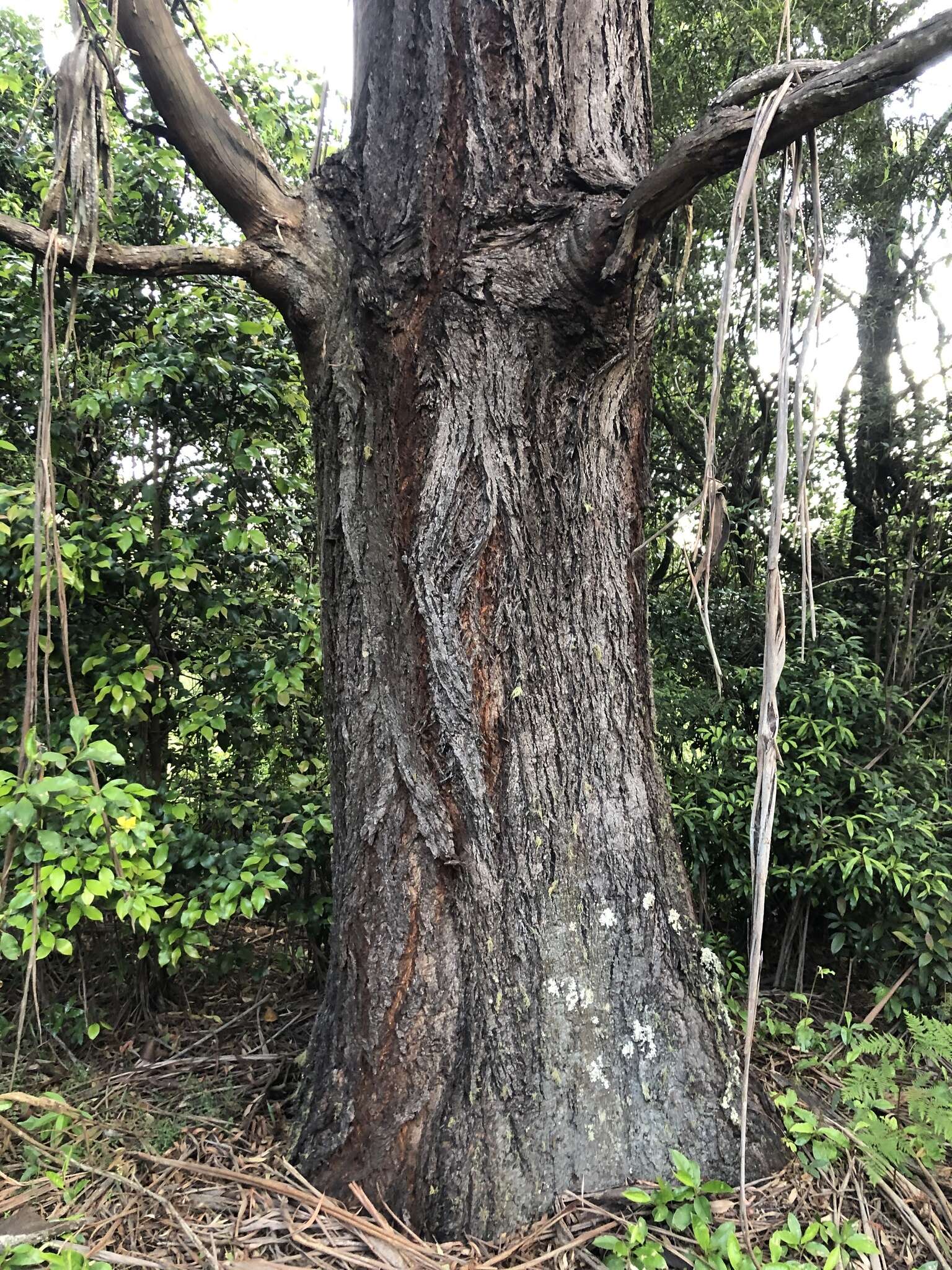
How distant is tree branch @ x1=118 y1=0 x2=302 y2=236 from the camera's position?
171 centimetres

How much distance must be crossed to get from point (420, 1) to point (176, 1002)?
121 inches

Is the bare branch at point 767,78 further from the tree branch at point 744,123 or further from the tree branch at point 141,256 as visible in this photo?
the tree branch at point 141,256

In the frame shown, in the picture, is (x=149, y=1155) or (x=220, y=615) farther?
(x=220, y=615)

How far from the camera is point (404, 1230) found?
1555 millimetres

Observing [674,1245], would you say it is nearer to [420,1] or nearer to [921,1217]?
[921,1217]

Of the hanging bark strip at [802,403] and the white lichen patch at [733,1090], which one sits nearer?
the hanging bark strip at [802,403]

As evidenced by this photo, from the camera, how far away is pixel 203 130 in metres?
A: 1.78

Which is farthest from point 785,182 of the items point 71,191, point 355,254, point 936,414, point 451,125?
point 936,414

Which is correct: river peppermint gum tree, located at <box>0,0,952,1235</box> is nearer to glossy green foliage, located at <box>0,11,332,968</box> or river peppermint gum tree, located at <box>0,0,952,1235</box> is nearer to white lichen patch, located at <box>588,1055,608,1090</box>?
white lichen patch, located at <box>588,1055,608,1090</box>

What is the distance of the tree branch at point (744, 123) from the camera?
117 cm

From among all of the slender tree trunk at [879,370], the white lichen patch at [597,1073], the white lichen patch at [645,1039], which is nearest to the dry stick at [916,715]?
the slender tree trunk at [879,370]

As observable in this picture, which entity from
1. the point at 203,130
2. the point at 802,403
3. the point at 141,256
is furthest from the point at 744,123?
the point at 141,256

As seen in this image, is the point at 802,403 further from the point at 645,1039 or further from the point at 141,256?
the point at 141,256

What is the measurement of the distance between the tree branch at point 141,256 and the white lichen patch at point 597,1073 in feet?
6.70
